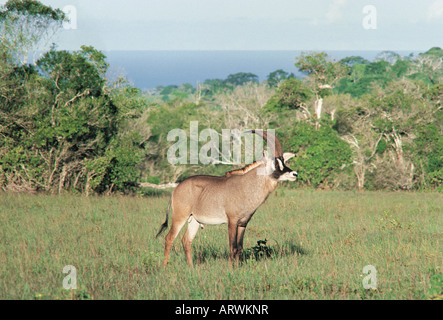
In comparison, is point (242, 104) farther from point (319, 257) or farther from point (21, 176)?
point (319, 257)

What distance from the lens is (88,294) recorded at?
6.23 metres

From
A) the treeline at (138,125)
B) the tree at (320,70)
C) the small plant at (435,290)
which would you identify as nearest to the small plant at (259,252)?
the small plant at (435,290)

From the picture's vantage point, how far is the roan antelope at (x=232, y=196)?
7.61 metres

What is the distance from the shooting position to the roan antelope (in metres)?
7.61

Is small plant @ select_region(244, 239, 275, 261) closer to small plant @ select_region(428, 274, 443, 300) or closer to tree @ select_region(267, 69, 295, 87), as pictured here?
small plant @ select_region(428, 274, 443, 300)

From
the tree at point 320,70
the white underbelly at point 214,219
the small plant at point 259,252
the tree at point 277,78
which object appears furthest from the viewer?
the tree at point 277,78

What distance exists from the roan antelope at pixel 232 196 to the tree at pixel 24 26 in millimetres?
12283

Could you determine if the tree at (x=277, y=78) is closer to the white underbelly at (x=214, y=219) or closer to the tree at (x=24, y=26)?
the tree at (x=24, y=26)

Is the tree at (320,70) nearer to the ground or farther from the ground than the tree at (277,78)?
nearer to the ground

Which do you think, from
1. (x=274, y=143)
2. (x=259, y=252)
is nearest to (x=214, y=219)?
(x=259, y=252)

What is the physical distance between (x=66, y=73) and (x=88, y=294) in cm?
1298

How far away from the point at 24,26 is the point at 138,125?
16.9 m

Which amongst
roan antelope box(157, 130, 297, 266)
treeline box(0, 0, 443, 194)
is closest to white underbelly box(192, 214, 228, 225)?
roan antelope box(157, 130, 297, 266)
